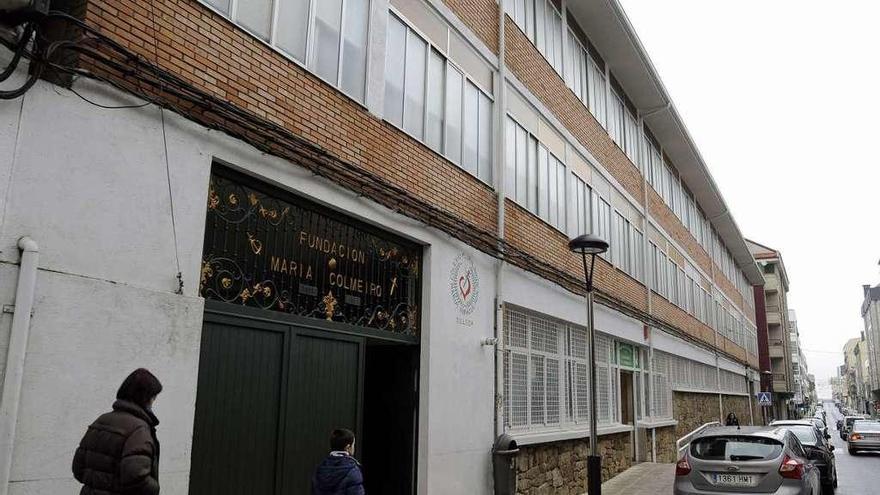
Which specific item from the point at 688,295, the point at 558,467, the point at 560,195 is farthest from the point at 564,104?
the point at 688,295

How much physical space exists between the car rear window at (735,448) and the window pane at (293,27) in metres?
7.43

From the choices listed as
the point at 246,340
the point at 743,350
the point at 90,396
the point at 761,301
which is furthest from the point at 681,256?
the point at 761,301

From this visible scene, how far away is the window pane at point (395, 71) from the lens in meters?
8.70

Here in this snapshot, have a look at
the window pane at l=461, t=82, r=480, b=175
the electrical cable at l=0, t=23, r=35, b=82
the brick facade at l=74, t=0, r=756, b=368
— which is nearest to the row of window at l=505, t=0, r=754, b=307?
the brick facade at l=74, t=0, r=756, b=368

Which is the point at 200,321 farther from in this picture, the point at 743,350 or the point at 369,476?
the point at 743,350

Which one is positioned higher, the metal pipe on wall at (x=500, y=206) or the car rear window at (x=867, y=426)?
the metal pipe on wall at (x=500, y=206)

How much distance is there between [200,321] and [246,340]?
821mm

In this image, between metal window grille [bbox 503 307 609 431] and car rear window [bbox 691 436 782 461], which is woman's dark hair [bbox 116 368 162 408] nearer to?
metal window grille [bbox 503 307 609 431]

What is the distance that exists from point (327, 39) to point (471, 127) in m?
3.55

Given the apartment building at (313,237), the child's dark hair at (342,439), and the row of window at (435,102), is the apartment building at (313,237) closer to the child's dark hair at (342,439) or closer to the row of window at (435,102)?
the row of window at (435,102)

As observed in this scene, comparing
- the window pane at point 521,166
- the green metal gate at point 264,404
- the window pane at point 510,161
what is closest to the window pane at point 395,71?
the green metal gate at point 264,404

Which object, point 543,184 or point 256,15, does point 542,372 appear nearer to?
point 543,184

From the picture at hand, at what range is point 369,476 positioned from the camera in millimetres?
8828

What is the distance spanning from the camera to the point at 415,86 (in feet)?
30.6
